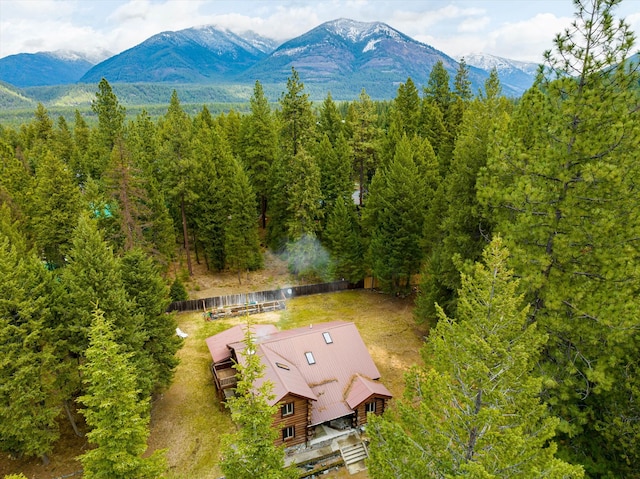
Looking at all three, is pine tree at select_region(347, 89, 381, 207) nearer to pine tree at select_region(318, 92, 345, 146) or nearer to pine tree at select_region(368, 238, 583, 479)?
pine tree at select_region(318, 92, 345, 146)

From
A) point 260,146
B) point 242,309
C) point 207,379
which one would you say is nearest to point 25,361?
point 207,379

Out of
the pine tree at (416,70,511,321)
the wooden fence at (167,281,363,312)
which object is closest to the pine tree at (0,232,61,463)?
the wooden fence at (167,281,363,312)

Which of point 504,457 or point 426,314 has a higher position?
point 504,457

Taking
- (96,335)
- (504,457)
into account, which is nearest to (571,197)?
(504,457)

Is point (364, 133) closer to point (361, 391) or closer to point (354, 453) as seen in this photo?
point (361, 391)

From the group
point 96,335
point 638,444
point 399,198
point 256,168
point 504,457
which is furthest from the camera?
point 256,168

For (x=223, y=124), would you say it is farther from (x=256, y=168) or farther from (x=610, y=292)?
(x=610, y=292)
